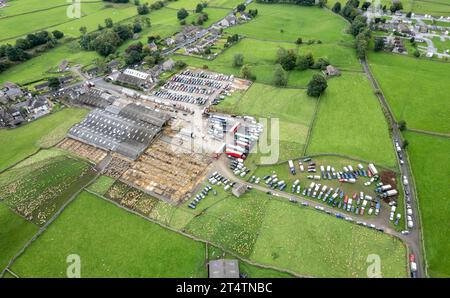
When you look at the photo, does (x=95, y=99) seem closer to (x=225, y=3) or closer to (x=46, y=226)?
(x=46, y=226)

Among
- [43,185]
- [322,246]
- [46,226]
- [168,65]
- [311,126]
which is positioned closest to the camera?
[322,246]

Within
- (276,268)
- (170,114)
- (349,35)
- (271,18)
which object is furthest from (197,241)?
(271,18)

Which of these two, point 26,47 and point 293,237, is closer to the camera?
point 293,237

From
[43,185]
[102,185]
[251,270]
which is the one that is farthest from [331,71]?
[43,185]

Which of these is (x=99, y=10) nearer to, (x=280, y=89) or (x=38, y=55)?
(x=38, y=55)

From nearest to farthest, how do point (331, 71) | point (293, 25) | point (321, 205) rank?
1. point (321, 205)
2. point (331, 71)
3. point (293, 25)

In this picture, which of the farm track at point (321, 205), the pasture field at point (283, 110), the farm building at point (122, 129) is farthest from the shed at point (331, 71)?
the farm building at point (122, 129)

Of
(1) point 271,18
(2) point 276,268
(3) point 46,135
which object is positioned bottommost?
(2) point 276,268
